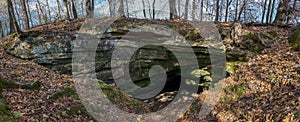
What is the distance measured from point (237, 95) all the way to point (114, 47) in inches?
263

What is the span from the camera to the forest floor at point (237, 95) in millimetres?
4707

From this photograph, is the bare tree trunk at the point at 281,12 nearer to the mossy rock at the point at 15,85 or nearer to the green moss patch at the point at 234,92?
the green moss patch at the point at 234,92

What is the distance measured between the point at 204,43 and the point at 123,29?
439 centimetres

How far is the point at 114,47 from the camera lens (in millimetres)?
10969

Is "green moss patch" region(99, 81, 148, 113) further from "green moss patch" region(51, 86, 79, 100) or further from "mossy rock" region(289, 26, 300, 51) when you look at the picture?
"mossy rock" region(289, 26, 300, 51)

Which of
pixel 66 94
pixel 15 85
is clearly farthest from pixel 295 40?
pixel 15 85

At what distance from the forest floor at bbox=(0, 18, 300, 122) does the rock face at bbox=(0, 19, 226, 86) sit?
203cm

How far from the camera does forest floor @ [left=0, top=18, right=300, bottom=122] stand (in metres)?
4.71

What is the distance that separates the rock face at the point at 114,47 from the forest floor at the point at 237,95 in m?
2.03

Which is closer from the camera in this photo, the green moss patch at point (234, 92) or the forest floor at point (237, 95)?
the forest floor at point (237, 95)

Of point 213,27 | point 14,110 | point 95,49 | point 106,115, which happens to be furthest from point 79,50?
point 213,27

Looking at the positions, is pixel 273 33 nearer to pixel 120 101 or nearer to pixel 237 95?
pixel 237 95

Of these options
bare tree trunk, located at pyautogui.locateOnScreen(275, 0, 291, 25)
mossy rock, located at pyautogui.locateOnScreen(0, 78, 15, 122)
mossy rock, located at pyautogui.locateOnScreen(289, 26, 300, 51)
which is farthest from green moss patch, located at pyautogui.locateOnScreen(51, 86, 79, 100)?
bare tree trunk, located at pyautogui.locateOnScreen(275, 0, 291, 25)

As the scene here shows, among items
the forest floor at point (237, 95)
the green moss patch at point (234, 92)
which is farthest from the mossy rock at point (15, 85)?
the green moss patch at point (234, 92)
